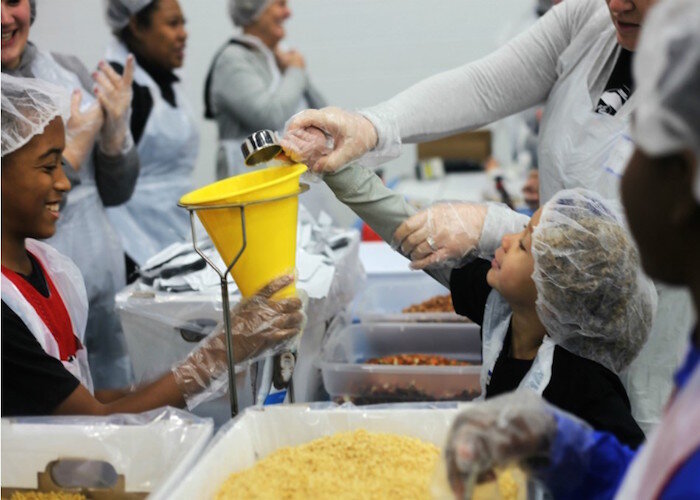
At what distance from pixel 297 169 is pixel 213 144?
3787mm

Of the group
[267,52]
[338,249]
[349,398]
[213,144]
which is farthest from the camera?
[213,144]

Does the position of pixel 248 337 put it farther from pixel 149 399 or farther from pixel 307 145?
pixel 307 145

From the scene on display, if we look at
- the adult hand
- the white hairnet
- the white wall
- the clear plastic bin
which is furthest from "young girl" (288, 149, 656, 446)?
the white wall

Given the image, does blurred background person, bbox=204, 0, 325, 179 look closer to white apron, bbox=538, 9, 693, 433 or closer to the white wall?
the white wall

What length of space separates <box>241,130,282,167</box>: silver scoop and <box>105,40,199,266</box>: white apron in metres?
1.74

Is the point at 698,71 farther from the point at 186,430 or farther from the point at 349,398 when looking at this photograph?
the point at 349,398

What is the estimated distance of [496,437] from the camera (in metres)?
0.84

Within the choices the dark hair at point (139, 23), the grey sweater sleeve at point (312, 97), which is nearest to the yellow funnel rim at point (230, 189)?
the dark hair at point (139, 23)

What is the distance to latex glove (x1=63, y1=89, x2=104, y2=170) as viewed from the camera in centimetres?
240

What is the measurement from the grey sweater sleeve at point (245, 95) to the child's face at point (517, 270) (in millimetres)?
2248

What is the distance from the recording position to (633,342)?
1425 millimetres

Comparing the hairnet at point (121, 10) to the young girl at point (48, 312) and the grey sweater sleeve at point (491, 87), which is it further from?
the grey sweater sleeve at point (491, 87)

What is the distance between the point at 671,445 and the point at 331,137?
1.05 metres

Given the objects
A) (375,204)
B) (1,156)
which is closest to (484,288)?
(375,204)
